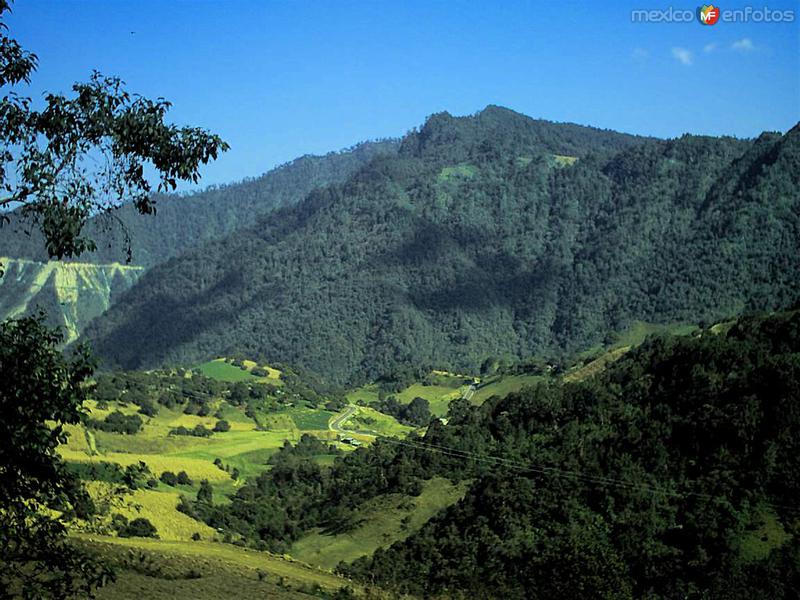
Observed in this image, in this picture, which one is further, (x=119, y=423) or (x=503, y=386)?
(x=503, y=386)

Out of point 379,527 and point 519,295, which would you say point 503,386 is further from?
point 519,295

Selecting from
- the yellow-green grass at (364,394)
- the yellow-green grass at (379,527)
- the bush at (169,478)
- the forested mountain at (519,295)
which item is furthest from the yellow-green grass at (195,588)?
the forested mountain at (519,295)

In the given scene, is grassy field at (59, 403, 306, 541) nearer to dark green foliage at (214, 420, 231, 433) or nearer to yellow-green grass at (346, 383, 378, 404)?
dark green foliage at (214, 420, 231, 433)

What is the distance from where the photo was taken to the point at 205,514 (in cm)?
5125

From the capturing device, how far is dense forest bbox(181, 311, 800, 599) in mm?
35000

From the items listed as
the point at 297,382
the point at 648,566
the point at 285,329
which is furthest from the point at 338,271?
the point at 648,566

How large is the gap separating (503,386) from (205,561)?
3577 inches

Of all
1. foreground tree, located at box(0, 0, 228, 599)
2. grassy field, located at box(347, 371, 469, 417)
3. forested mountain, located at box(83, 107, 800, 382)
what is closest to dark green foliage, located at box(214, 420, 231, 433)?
grassy field, located at box(347, 371, 469, 417)

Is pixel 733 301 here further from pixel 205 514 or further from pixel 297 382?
pixel 205 514

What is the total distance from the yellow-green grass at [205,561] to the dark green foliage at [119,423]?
43.4 m

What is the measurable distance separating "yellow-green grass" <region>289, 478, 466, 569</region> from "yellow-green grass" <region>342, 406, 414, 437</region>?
121ft

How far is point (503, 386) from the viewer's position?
4577 inches

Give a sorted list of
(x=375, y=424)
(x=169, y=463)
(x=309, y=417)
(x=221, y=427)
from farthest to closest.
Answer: (x=309, y=417) → (x=375, y=424) → (x=221, y=427) → (x=169, y=463)

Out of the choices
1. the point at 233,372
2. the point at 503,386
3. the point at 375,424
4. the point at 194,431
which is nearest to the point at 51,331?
the point at 194,431
